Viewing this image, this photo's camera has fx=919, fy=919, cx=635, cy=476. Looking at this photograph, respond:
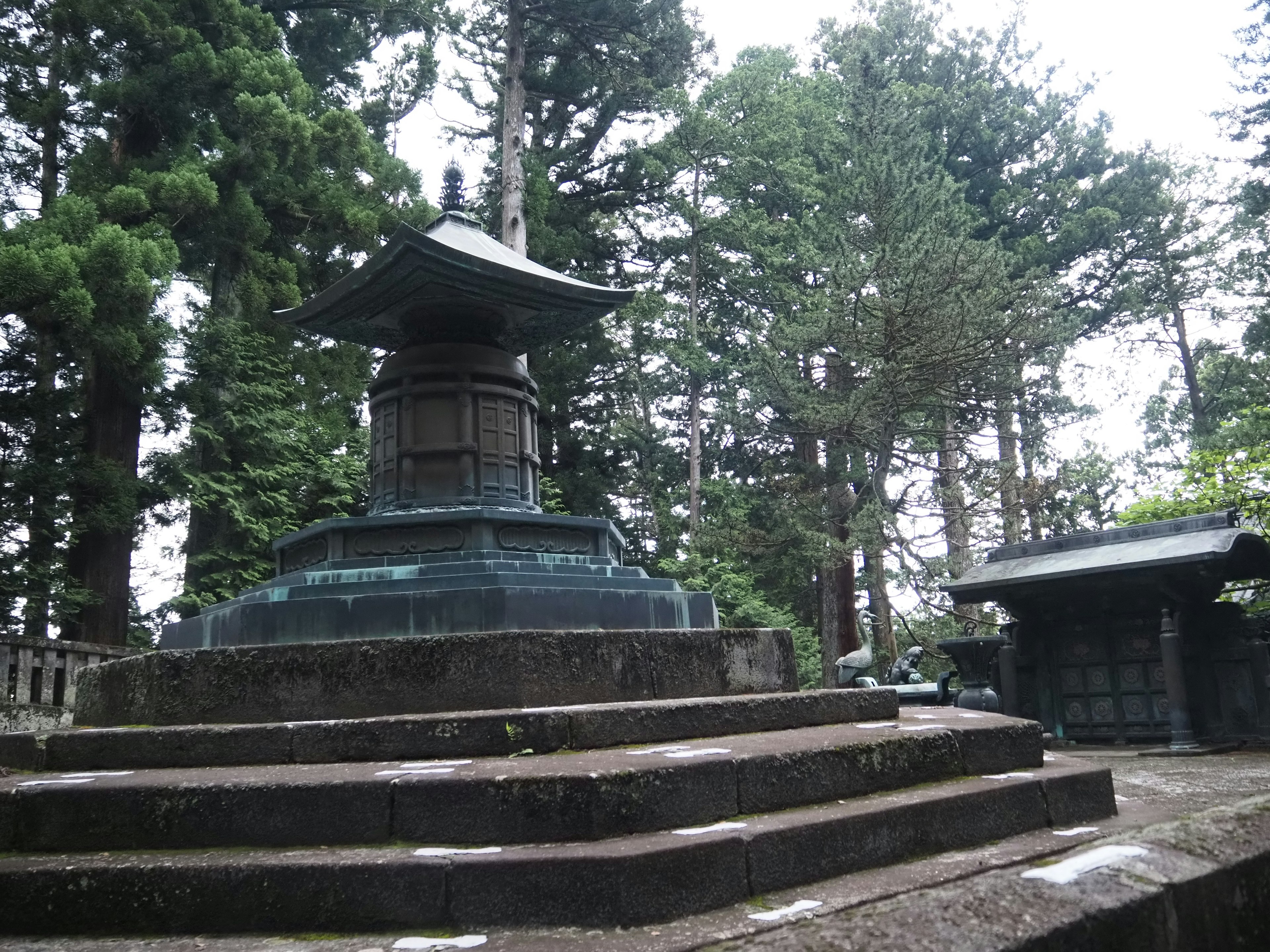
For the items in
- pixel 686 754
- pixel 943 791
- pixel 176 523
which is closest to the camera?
pixel 686 754

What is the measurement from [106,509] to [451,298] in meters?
7.34

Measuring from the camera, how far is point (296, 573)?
5.40 meters

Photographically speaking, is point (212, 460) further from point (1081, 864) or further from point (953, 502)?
point (1081, 864)

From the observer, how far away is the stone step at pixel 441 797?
2.80 meters

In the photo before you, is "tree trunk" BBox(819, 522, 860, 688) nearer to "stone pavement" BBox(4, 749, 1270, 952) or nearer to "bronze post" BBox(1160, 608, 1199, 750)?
"bronze post" BBox(1160, 608, 1199, 750)

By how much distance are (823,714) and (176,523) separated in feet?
40.1

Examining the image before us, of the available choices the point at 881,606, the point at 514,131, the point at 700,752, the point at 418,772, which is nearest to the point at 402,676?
the point at 418,772

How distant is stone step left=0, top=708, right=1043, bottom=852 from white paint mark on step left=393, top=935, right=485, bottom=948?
372 mm

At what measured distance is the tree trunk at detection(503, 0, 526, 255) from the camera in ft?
51.7

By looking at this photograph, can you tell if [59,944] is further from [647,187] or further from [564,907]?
[647,187]

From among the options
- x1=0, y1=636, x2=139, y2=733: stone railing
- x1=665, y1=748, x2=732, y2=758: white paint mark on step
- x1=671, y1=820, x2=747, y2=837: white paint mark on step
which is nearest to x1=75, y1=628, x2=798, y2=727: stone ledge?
x1=665, y1=748, x2=732, y2=758: white paint mark on step

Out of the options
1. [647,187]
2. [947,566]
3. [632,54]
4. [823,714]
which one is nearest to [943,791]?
[823,714]

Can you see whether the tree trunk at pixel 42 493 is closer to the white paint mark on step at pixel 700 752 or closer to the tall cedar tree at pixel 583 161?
the tall cedar tree at pixel 583 161

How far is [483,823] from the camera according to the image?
2834 millimetres
